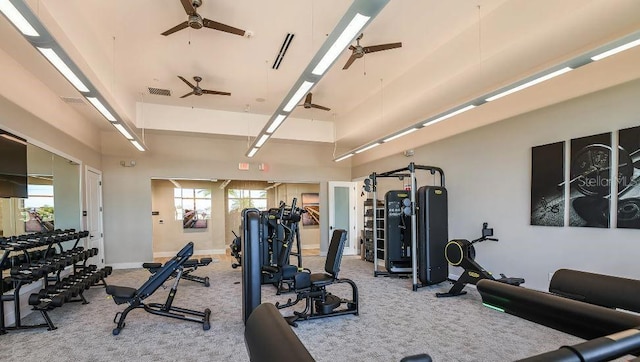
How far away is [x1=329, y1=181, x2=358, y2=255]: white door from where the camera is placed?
367 inches

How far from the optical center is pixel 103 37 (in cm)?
438

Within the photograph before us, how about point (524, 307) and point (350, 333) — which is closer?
point (524, 307)

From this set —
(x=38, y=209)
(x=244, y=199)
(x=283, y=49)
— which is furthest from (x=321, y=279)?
(x=244, y=199)

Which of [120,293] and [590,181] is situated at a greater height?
[590,181]

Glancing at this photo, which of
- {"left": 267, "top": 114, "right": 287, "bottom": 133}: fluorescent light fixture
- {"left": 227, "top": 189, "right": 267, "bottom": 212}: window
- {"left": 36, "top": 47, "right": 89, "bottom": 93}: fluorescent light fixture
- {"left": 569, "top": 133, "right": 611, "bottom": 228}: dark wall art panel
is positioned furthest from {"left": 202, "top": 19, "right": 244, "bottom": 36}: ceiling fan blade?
{"left": 227, "top": 189, "right": 267, "bottom": 212}: window

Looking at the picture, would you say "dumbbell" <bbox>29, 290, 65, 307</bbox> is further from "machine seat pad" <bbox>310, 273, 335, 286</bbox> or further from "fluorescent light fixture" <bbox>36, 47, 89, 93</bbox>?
"machine seat pad" <bbox>310, 273, 335, 286</bbox>

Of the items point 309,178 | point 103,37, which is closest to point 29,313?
point 103,37

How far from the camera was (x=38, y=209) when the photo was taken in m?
5.05

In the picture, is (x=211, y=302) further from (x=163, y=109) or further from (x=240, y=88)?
(x=163, y=109)

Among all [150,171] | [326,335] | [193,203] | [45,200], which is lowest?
[326,335]

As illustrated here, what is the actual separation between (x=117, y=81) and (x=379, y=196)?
640 centimetres

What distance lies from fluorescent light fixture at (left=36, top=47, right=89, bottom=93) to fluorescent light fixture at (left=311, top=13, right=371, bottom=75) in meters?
2.20

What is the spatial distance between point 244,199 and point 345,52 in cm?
784

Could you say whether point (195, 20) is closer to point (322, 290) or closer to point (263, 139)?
point (263, 139)
